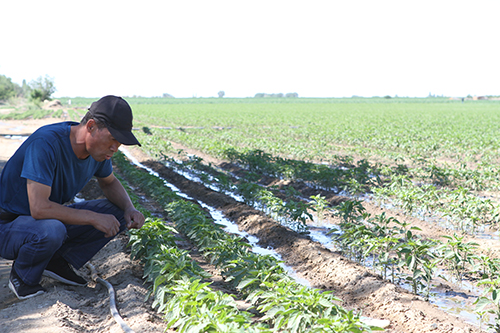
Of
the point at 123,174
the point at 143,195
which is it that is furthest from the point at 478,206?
the point at 123,174

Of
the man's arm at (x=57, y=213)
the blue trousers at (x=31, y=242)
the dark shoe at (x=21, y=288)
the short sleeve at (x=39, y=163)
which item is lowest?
the dark shoe at (x=21, y=288)

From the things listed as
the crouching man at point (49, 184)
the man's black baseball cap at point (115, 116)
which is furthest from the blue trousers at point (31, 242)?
the man's black baseball cap at point (115, 116)

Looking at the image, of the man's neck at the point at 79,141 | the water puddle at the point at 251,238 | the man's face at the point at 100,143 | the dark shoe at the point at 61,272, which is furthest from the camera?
the water puddle at the point at 251,238

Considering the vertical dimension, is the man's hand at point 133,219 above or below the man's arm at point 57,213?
below

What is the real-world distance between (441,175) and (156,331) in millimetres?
8452

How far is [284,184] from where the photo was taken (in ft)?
32.2

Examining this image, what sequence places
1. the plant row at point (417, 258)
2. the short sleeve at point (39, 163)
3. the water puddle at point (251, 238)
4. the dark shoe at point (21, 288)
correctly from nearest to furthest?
the short sleeve at point (39, 163) → the dark shoe at point (21, 288) → the plant row at point (417, 258) → the water puddle at point (251, 238)

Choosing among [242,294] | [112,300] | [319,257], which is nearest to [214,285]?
[242,294]

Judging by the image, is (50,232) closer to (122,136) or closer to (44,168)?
(44,168)

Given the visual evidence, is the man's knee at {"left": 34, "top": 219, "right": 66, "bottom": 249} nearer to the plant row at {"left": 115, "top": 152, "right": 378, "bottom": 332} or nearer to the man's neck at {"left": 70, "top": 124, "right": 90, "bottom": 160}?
the man's neck at {"left": 70, "top": 124, "right": 90, "bottom": 160}

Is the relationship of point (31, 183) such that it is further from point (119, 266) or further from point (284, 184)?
point (284, 184)

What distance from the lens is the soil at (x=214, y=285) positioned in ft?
9.79

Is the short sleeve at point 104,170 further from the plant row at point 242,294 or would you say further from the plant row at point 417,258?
the plant row at point 417,258

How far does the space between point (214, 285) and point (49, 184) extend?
1937 millimetres
